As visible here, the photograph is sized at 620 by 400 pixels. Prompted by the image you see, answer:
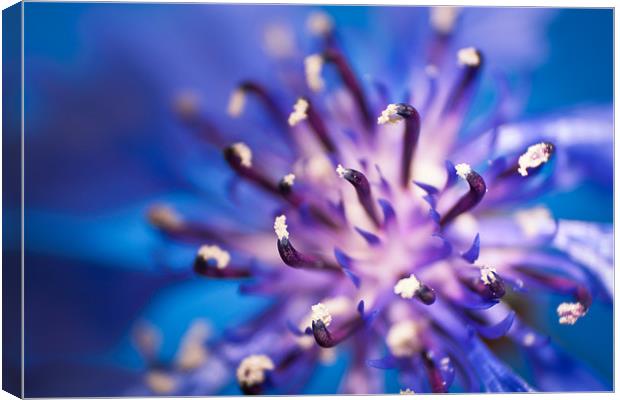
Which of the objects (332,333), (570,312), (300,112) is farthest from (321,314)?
(570,312)

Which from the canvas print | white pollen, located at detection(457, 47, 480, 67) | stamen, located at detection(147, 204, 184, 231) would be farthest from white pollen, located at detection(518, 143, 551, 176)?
stamen, located at detection(147, 204, 184, 231)

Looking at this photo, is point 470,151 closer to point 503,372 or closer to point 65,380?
point 503,372

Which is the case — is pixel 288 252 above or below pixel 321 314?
above

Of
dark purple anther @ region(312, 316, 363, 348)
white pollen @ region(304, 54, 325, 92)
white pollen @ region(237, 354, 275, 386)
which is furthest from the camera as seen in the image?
white pollen @ region(304, 54, 325, 92)

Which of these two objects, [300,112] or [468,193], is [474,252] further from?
[300,112]

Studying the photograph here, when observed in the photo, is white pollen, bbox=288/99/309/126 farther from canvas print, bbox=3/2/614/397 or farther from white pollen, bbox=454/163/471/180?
white pollen, bbox=454/163/471/180

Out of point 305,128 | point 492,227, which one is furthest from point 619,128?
point 305,128

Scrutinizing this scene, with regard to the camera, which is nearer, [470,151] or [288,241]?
[288,241]
